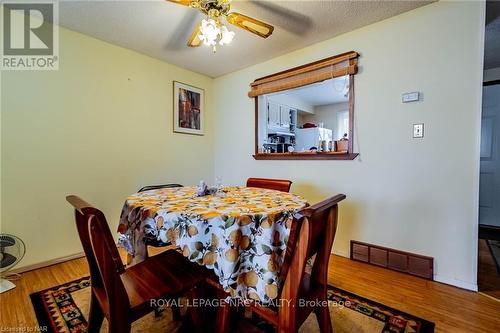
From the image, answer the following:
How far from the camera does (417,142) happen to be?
6.59 feet

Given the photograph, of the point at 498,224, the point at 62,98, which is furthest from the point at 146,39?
the point at 498,224

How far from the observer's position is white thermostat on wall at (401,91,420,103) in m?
1.99

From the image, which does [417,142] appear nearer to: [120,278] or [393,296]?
[393,296]

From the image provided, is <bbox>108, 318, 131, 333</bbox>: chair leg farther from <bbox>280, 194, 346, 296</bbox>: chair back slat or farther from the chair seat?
<bbox>280, 194, 346, 296</bbox>: chair back slat

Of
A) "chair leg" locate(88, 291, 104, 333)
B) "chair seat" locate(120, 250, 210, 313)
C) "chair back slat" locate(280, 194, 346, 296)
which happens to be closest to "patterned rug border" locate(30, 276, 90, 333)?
"chair leg" locate(88, 291, 104, 333)

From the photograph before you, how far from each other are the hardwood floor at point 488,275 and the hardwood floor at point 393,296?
0.13 m

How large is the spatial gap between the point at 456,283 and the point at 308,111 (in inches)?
80.9

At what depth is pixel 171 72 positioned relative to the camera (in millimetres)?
3127

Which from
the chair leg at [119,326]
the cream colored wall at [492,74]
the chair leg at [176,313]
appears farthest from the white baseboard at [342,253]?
the cream colored wall at [492,74]

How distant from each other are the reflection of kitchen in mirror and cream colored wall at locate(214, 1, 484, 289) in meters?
0.17

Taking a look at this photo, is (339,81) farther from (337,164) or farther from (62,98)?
(62,98)

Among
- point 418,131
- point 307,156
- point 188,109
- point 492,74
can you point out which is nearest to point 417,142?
point 418,131

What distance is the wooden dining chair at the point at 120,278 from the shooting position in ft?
2.87

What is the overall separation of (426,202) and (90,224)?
2.36 meters
